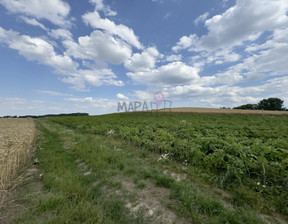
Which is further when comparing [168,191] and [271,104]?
[271,104]

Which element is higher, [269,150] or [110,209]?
[269,150]

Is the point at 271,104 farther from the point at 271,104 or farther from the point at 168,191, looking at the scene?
the point at 168,191

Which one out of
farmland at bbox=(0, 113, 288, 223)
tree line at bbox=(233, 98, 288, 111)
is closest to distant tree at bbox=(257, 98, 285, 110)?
tree line at bbox=(233, 98, 288, 111)

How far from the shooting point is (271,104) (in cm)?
6762

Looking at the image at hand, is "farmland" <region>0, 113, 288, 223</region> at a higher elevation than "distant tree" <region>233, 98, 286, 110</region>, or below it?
below

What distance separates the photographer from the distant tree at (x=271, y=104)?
65700 millimetres

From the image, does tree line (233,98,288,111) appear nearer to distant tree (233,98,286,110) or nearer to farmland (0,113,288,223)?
distant tree (233,98,286,110)

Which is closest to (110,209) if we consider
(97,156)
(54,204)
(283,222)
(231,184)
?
(54,204)

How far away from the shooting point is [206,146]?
5.11 m

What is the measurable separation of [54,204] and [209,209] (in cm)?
331

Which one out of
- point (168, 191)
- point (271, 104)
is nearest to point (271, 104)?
point (271, 104)

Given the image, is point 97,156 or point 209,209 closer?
point 209,209

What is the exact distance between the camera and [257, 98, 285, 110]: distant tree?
65.7 meters

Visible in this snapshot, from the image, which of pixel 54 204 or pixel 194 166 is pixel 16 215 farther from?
pixel 194 166
